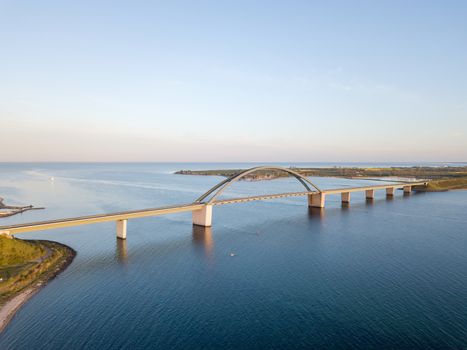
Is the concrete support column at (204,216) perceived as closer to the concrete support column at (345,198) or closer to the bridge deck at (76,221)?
the bridge deck at (76,221)

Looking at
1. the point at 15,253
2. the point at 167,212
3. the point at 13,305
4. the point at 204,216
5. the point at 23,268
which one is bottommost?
the point at 13,305

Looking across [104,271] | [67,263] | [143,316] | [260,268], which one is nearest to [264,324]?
[143,316]

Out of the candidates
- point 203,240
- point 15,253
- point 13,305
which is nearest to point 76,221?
point 15,253

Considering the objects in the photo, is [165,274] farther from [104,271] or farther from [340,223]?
[340,223]

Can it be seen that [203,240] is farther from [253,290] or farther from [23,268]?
[23,268]

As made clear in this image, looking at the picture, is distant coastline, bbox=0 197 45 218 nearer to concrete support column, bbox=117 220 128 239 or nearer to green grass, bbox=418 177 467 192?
concrete support column, bbox=117 220 128 239

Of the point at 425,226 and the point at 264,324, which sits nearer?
the point at 264,324
